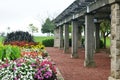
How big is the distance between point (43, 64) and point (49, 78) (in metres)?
0.43

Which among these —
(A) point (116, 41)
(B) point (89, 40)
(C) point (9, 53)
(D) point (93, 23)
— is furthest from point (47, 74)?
(D) point (93, 23)

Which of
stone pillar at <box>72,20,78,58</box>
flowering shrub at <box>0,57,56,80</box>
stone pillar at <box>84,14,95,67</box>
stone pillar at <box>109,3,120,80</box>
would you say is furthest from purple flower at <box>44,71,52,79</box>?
stone pillar at <box>72,20,78,58</box>

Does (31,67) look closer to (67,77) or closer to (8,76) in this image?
(8,76)

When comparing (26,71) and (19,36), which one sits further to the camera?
(19,36)

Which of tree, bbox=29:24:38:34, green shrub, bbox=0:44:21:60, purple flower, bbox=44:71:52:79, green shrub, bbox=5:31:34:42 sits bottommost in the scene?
purple flower, bbox=44:71:52:79

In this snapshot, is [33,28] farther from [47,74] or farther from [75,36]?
[47,74]

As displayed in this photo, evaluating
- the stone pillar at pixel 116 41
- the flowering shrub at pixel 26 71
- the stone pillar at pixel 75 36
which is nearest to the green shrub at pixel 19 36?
the stone pillar at pixel 75 36

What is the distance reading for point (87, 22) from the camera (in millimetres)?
17203

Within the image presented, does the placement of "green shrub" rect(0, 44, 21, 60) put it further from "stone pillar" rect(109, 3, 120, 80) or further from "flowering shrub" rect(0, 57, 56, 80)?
"stone pillar" rect(109, 3, 120, 80)

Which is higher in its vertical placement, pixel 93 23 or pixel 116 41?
pixel 93 23

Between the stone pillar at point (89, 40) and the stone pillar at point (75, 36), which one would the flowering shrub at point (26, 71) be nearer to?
the stone pillar at point (89, 40)

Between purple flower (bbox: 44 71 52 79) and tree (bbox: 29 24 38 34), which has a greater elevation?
tree (bbox: 29 24 38 34)

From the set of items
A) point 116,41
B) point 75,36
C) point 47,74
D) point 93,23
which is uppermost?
point 93,23

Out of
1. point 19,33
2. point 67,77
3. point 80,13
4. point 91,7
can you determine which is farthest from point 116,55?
point 19,33
